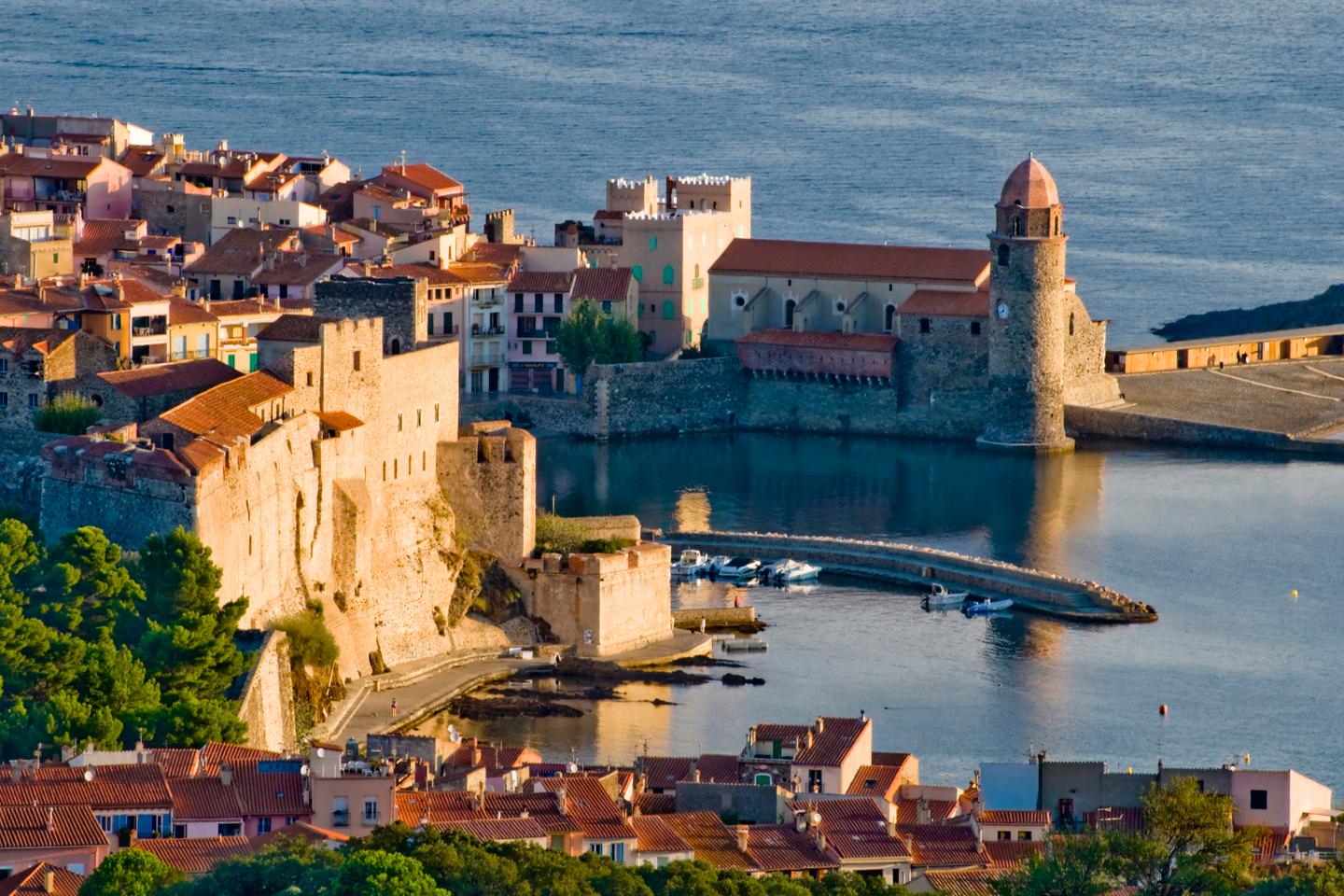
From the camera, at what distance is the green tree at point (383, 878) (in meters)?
38.2

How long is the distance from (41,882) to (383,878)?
4060mm

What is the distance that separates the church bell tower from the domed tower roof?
2 cm

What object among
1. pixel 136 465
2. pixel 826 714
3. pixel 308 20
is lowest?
pixel 826 714

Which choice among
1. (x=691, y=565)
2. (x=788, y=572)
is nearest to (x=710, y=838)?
(x=788, y=572)

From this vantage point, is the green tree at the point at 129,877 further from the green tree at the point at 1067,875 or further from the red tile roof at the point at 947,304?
the red tile roof at the point at 947,304

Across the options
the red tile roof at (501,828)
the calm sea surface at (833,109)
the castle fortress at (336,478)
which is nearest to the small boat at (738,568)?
the castle fortress at (336,478)

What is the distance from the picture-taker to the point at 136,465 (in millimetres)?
55281

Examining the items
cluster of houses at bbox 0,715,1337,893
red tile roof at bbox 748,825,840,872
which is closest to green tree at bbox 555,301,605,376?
cluster of houses at bbox 0,715,1337,893

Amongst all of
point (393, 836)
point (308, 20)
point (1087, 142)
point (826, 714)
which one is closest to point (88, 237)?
point (826, 714)

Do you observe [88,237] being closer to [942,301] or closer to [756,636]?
[942,301]

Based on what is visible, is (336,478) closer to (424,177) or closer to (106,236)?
(106,236)

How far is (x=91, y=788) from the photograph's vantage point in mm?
44375

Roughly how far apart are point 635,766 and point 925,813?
430 centimetres

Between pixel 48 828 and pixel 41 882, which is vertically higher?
pixel 48 828
